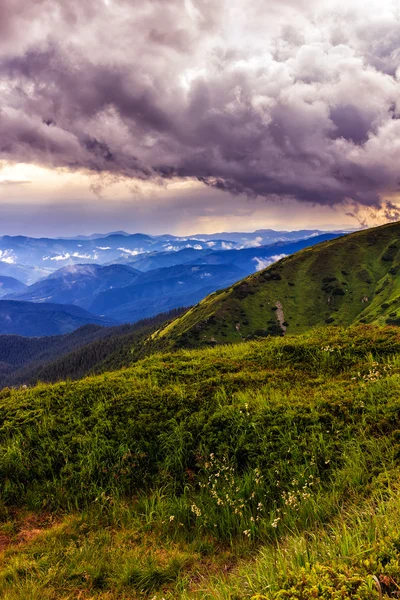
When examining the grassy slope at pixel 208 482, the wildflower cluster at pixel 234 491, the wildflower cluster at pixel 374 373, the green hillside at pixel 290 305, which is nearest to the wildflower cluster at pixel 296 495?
the grassy slope at pixel 208 482

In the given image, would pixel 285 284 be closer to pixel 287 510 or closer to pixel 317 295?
pixel 317 295

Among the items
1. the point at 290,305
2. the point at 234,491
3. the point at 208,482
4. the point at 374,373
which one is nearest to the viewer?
the point at 234,491

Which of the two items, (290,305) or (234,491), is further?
(290,305)

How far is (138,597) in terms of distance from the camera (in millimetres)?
3949

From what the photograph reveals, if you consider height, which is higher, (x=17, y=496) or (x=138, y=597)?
(x=17, y=496)

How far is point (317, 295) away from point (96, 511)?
191m

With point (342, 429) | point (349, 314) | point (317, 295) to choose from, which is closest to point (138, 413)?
point (342, 429)

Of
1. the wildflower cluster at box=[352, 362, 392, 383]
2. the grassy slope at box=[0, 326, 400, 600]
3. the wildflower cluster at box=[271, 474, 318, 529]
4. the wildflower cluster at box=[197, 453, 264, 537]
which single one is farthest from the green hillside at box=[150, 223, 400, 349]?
the wildflower cluster at box=[271, 474, 318, 529]

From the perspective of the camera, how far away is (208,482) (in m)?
5.87

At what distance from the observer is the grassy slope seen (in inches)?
140

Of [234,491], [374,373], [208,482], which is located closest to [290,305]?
[374,373]

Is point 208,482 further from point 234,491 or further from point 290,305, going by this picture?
point 290,305

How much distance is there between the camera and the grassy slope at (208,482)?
3.55 metres

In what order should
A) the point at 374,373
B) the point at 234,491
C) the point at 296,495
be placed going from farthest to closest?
the point at 374,373
the point at 234,491
the point at 296,495
